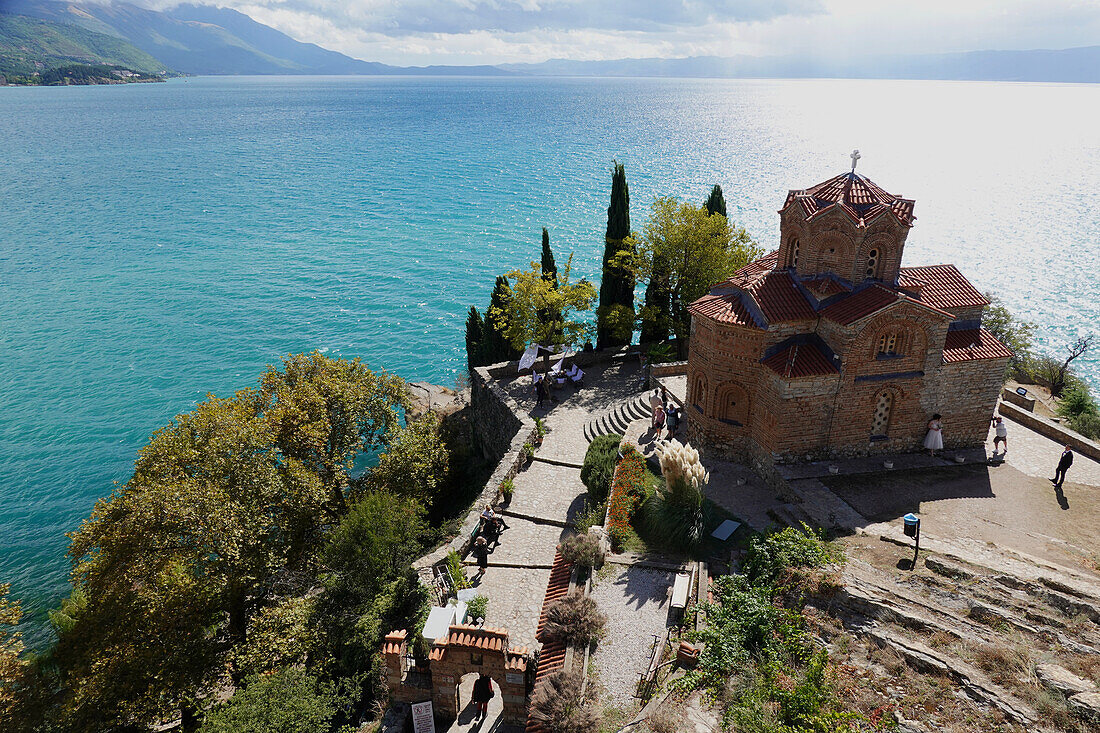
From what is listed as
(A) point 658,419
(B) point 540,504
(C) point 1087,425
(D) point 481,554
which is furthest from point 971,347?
(D) point 481,554

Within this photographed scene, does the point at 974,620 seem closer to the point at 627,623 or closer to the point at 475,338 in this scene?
the point at 627,623

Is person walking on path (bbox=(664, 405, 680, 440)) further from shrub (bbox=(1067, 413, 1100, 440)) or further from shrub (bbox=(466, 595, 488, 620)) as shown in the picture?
shrub (bbox=(1067, 413, 1100, 440))

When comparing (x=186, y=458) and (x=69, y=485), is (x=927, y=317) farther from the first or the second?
(x=69, y=485)

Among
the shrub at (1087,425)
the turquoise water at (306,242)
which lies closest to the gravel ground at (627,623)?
the shrub at (1087,425)

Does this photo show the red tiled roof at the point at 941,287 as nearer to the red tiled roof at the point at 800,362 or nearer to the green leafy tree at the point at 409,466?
the red tiled roof at the point at 800,362

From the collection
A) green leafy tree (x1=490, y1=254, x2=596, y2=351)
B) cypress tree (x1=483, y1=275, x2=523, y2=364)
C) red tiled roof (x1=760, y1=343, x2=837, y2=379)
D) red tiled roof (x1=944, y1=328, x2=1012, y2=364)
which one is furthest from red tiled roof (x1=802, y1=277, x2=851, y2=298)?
cypress tree (x1=483, y1=275, x2=523, y2=364)

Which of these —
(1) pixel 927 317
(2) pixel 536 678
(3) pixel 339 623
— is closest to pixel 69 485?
(3) pixel 339 623
